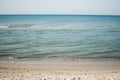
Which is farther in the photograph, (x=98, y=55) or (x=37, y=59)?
(x=98, y=55)

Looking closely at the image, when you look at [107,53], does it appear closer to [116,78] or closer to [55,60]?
[55,60]

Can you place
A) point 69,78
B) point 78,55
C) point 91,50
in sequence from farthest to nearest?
1. point 91,50
2. point 78,55
3. point 69,78

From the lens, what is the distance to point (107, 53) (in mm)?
14828

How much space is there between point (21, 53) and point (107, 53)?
618 cm

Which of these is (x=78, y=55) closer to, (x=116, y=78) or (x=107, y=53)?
(x=107, y=53)

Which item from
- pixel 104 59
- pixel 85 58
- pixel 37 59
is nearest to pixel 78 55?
pixel 85 58

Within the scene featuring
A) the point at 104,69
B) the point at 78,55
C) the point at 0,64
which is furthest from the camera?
the point at 78,55

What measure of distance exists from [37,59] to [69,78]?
5439 millimetres

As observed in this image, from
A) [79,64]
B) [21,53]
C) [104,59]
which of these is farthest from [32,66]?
[104,59]

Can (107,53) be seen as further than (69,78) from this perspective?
Yes

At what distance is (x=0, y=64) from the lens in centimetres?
1151

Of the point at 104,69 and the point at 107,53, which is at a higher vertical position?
the point at 107,53

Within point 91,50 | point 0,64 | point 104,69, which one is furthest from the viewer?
point 91,50

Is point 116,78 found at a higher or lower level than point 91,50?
lower
